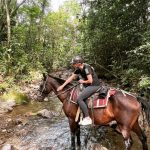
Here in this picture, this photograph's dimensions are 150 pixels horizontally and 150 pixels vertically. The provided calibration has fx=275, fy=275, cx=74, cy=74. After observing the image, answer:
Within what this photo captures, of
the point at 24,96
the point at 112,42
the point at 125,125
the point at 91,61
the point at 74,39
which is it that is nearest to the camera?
the point at 125,125

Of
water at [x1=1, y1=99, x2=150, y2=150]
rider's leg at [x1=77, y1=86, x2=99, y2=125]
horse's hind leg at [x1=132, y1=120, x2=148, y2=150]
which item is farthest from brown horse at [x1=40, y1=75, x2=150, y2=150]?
water at [x1=1, y1=99, x2=150, y2=150]

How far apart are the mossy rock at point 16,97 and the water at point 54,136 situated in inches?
132

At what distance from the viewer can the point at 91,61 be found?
2423 centimetres

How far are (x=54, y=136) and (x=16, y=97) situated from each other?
7.36 metres

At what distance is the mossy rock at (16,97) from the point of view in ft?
55.9

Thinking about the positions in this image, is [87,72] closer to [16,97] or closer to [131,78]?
[131,78]

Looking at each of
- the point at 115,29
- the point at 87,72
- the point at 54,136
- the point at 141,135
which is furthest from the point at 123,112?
the point at 115,29

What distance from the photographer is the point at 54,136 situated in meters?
10.7

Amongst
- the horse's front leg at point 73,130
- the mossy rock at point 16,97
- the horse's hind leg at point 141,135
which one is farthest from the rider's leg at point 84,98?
the mossy rock at point 16,97

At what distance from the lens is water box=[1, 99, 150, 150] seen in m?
9.52

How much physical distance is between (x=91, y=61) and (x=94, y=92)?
53.0 feet

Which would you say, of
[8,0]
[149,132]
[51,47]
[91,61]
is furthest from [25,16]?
[149,132]

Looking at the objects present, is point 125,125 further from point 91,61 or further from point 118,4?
point 91,61

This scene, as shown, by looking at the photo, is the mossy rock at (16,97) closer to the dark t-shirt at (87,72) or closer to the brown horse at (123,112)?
the brown horse at (123,112)
